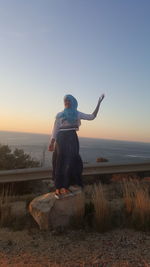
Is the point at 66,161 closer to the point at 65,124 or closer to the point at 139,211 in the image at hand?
the point at 65,124

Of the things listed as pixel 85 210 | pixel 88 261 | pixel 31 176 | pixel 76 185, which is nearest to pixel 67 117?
pixel 76 185

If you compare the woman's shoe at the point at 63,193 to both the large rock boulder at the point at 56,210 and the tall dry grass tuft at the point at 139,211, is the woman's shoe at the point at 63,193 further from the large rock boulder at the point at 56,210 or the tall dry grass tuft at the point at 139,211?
the tall dry grass tuft at the point at 139,211

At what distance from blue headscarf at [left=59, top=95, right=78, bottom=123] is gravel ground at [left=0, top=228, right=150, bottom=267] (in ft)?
7.48

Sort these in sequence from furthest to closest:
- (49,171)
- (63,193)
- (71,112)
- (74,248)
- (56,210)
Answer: (49,171), (71,112), (63,193), (56,210), (74,248)

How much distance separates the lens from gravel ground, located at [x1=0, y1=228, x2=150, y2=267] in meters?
4.68

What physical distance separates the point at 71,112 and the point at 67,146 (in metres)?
0.72

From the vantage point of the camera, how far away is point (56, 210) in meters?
6.16

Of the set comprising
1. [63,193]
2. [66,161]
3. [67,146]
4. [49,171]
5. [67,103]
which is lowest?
[49,171]

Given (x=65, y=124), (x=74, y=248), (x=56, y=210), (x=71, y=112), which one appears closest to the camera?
(x=74, y=248)

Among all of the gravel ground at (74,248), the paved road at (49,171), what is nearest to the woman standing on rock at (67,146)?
the gravel ground at (74,248)

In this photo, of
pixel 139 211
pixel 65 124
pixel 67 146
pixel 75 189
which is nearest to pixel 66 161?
pixel 67 146

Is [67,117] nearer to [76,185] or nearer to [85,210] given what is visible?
[76,185]

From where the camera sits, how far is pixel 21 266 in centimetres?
445

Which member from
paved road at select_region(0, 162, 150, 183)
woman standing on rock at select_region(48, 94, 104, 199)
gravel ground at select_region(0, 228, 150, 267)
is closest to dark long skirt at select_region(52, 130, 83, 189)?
woman standing on rock at select_region(48, 94, 104, 199)
